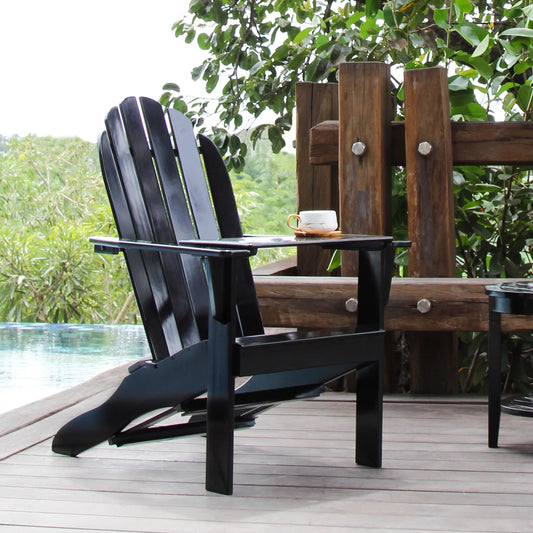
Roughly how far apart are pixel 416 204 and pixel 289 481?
1253mm

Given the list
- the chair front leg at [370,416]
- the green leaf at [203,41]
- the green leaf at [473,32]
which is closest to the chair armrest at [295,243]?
the chair front leg at [370,416]

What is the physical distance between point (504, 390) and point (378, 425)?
1350 millimetres

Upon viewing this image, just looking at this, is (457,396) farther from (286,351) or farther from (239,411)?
(286,351)

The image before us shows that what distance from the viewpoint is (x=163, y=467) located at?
2135 millimetres

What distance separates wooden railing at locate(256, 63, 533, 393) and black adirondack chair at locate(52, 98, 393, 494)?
0.41 metres

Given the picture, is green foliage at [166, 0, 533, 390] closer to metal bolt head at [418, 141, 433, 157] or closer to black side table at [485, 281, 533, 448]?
metal bolt head at [418, 141, 433, 157]

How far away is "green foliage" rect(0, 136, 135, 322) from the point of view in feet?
26.1

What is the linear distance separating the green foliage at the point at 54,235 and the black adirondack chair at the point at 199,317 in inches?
213

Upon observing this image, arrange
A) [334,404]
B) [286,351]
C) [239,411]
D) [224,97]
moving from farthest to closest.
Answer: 1. [224,97]
2. [334,404]
3. [239,411]
4. [286,351]

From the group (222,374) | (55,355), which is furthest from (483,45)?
(55,355)

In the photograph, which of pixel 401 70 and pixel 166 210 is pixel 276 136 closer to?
pixel 401 70

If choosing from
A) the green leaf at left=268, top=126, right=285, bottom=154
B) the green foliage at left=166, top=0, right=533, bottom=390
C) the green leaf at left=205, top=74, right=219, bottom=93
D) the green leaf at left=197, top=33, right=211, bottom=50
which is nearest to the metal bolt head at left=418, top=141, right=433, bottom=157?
the green foliage at left=166, top=0, right=533, bottom=390

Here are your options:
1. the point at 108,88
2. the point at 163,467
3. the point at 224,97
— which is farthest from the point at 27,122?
the point at 163,467

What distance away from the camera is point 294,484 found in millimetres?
1982
